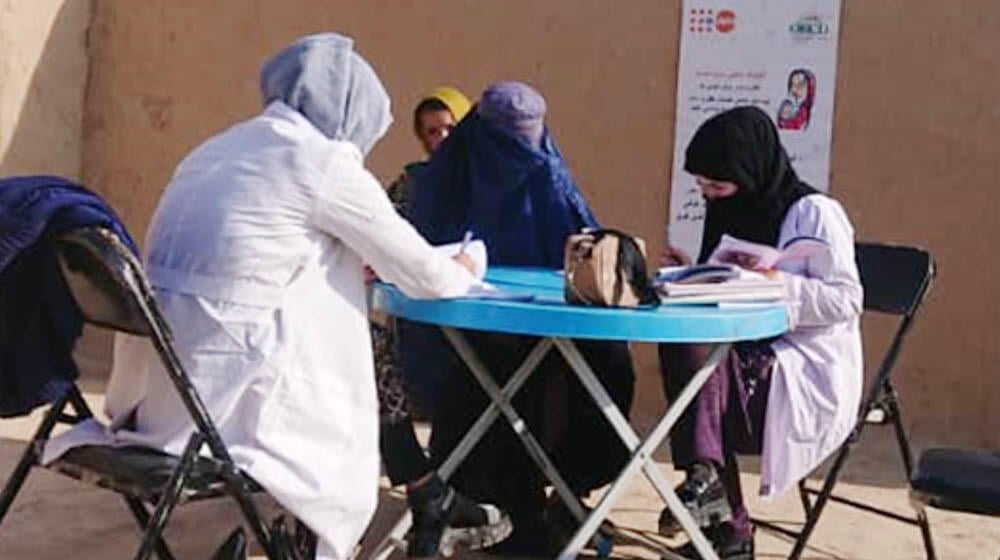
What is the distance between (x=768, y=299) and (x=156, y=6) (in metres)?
4.38

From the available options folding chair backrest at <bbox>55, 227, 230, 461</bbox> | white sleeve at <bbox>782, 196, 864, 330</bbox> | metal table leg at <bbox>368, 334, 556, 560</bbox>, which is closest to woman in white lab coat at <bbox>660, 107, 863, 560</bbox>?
white sleeve at <bbox>782, 196, 864, 330</bbox>

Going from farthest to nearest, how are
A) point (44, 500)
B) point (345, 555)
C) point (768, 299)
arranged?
point (44, 500), point (768, 299), point (345, 555)

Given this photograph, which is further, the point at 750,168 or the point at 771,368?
the point at 750,168

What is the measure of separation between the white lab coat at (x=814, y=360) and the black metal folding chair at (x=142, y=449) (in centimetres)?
152

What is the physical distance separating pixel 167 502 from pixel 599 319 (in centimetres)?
105

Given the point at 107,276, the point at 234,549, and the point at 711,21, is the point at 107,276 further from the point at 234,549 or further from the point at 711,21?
the point at 711,21

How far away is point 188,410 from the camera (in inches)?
140

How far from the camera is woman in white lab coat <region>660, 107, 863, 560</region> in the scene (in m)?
4.62

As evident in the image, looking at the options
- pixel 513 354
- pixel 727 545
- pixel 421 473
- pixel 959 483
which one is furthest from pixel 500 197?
pixel 959 483

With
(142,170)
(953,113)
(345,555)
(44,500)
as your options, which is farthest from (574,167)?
(345,555)

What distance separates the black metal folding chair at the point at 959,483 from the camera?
3447mm

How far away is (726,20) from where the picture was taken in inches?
279

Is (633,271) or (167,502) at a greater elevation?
(633,271)

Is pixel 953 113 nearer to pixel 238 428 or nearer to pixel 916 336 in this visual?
pixel 916 336
